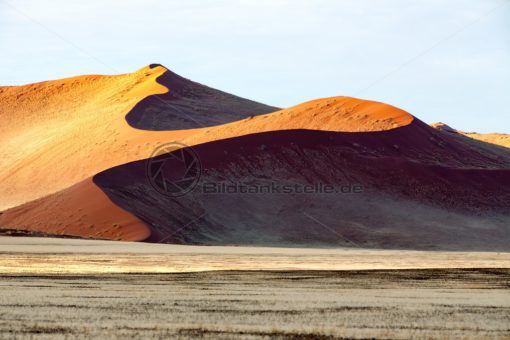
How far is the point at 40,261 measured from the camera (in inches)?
1132

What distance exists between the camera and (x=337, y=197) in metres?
68.1

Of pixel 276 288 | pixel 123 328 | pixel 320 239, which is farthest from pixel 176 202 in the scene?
pixel 123 328

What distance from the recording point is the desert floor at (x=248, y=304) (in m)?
12.0

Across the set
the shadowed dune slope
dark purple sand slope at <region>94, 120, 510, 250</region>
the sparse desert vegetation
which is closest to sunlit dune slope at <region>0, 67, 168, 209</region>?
the shadowed dune slope

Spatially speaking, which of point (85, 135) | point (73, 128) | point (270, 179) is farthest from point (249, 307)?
point (73, 128)

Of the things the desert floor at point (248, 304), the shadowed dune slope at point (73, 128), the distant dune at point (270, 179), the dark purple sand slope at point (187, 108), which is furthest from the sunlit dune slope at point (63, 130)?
the desert floor at point (248, 304)

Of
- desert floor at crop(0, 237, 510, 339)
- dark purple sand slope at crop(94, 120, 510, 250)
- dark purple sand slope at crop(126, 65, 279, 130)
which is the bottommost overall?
desert floor at crop(0, 237, 510, 339)

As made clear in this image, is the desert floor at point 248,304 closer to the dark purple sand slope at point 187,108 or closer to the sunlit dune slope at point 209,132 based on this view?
the sunlit dune slope at point 209,132

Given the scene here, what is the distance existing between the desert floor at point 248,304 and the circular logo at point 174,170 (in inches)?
1513

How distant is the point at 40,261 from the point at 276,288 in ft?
39.4

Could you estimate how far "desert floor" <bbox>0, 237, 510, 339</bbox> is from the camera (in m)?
12.0

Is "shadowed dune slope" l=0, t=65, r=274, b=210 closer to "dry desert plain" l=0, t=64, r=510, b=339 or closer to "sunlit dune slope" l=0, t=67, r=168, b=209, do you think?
"sunlit dune slope" l=0, t=67, r=168, b=209

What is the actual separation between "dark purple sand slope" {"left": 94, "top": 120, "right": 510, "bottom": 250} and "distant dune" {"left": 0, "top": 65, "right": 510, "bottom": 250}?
4.1 inches

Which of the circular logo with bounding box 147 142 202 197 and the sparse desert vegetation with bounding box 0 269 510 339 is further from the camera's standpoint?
the circular logo with bounding box 147 142 202 197
